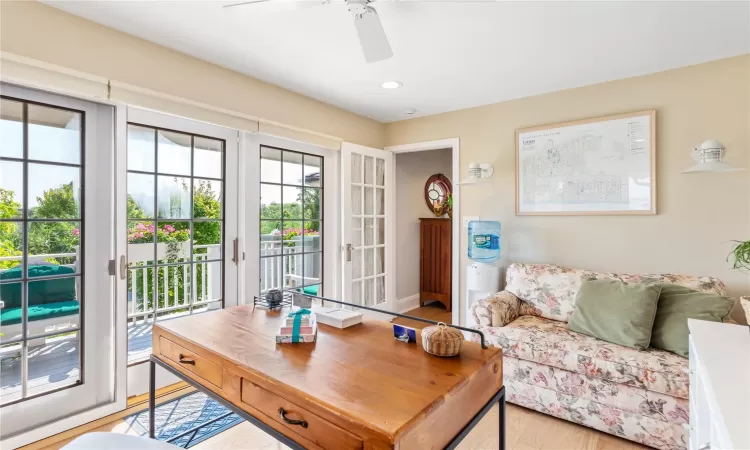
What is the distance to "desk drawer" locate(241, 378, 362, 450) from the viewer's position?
88cm

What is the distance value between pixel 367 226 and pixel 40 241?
8.87ft

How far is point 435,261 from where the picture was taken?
4.98 metres

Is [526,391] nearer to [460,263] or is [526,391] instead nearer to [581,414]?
[581,414]

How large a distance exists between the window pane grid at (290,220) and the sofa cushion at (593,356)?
175 centimetres

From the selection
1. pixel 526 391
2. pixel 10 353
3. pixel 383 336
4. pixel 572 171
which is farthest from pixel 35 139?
pixel 572 171

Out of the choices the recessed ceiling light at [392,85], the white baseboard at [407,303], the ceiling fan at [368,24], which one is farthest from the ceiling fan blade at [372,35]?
the white baseboard at [407,303]

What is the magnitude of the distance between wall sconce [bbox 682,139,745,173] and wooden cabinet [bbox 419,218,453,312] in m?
2.69

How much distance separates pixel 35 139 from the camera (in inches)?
77.2

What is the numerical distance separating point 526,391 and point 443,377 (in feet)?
5.39

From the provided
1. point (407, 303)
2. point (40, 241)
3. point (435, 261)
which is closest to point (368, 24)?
point (40, 241)

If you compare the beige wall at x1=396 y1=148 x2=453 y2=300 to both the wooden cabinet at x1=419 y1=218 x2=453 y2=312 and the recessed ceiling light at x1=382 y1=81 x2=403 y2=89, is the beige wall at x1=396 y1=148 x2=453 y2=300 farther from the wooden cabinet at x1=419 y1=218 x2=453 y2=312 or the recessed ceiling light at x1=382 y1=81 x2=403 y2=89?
the recessed ceiling light at x1=382 y1=81 x2=403 y2=89

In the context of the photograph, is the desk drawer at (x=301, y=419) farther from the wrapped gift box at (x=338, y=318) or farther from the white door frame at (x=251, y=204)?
the white door frame at (x=251, y=204)

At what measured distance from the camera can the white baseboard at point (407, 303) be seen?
4703 millimetres

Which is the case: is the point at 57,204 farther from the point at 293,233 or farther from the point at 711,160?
the point at 711,160
